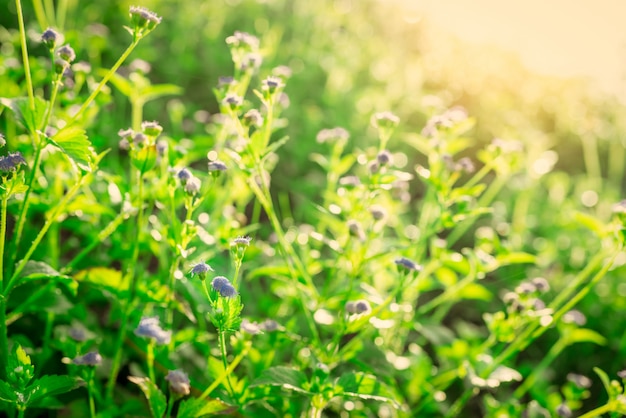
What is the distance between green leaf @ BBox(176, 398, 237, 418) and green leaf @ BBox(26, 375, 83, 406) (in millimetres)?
368

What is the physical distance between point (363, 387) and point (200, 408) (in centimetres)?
56

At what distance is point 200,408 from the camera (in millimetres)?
1827

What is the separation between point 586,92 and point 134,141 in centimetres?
786

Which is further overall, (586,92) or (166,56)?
(586,92)

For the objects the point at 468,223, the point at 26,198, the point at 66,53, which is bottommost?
the point at 468,223

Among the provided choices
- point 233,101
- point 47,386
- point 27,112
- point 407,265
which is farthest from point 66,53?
point 407,265

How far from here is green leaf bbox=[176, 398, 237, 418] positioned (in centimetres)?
181

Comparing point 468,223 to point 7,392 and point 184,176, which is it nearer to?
point 184,176

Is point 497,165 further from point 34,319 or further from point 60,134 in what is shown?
point 34,319

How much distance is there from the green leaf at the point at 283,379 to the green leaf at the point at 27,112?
1.11 m

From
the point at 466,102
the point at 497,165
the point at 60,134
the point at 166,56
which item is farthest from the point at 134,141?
the point at 466,102

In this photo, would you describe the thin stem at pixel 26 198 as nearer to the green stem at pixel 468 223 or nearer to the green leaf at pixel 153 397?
the green leaf at pixel 153 397

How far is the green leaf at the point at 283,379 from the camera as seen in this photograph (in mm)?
1850

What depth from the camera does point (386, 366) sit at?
8.33 ft
